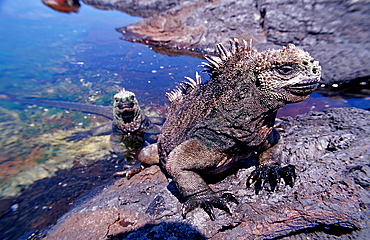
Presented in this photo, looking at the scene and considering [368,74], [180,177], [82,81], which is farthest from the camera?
[82,81]

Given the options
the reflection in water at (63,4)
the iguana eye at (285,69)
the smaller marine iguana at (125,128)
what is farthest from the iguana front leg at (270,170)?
the reflection in water at (63,4)

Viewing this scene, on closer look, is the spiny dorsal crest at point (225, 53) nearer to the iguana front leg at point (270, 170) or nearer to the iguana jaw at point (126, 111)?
the iguana front leg at point (270, 170)

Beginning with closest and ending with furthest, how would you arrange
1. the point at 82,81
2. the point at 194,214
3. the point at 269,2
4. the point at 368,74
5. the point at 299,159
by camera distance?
the point at 194,214 → the point at 299,159 → the point at 368,74 → the point at 82,81 → the point at 269,2

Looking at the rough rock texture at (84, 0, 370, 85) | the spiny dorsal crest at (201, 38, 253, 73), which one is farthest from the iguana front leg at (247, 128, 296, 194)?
the rough rock texture at (84, 0, 370, 85)

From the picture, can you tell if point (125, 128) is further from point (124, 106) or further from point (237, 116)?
point (237, 116)

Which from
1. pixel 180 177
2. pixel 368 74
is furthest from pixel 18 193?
pixel 368 74

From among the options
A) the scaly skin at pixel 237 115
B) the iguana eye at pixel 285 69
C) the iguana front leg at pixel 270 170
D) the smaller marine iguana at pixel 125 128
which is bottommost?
the smaller marine iguana at pixel 125 128

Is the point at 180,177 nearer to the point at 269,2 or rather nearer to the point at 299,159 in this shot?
the point at 299,159
